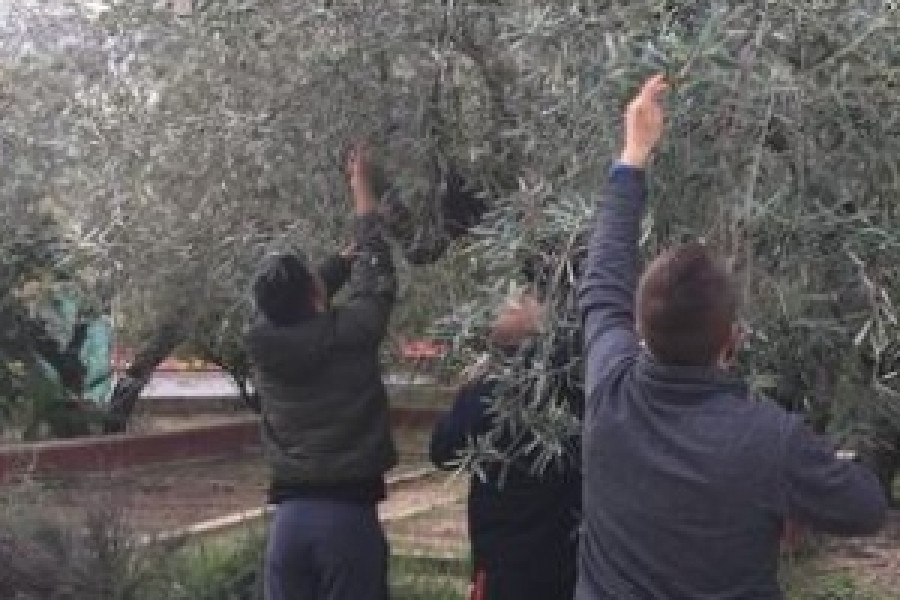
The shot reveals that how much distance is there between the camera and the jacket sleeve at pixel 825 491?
3.13 meters

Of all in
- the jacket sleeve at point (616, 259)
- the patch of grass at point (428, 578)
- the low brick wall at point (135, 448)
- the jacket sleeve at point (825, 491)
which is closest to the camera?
the jacket sleeve at point (825, 491)

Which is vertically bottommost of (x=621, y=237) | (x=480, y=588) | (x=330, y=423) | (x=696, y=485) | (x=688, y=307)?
(x=480, y=588)

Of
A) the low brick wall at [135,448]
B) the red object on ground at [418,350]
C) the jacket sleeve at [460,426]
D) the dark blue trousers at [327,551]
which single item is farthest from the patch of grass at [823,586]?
the low brick wall at [135,448]

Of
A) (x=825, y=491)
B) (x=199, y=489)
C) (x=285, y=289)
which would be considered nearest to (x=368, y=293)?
(x=285, y=289)

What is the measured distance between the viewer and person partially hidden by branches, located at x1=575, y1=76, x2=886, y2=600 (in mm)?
3170

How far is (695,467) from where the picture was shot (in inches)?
127

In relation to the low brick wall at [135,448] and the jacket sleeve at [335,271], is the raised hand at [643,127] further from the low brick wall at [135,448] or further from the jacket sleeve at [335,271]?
the low brick wall at [135,448]

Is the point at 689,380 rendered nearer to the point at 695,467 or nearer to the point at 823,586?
the point at 695,467

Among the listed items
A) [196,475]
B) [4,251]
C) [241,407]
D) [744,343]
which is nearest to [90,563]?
[4,251]

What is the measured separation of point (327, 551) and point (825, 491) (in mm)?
2709

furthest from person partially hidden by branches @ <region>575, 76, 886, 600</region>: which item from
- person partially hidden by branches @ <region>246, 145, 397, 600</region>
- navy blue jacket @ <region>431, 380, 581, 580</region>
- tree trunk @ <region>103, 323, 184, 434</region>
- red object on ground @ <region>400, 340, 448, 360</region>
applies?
tree trunk @ <region>103, 323, 184, 434</region>

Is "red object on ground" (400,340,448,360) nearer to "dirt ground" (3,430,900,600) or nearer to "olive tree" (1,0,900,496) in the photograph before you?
"olive tree" (1,0,900,496)

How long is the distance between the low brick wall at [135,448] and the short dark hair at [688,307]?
7533mm

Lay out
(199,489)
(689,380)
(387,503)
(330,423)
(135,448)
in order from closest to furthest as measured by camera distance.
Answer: (689,380)
(330,423)
(387,503)
(199,489)
(135,448)
